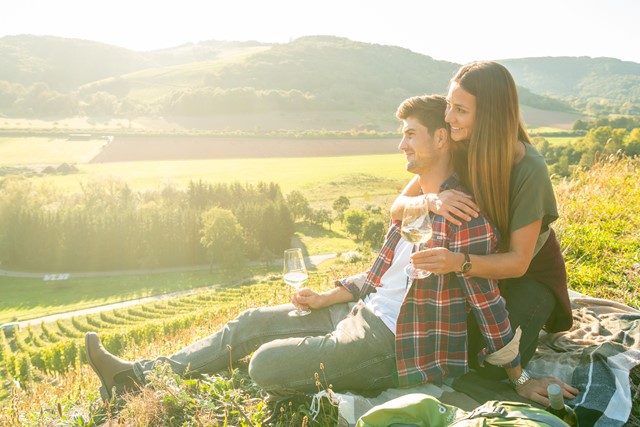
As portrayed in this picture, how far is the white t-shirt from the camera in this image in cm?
304

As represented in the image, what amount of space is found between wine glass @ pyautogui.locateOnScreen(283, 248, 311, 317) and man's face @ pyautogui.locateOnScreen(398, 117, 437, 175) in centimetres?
96

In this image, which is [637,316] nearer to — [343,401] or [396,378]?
[396,378]

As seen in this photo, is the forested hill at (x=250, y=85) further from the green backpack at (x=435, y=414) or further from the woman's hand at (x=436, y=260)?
the green backpack at (x=435, y=414)

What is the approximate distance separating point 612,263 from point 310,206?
78.1m

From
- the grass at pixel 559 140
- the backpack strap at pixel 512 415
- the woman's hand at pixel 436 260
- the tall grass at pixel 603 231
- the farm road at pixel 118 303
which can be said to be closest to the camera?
the backpack strap at pixel 512 415

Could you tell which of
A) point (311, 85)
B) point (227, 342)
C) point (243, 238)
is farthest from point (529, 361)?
point (311, 85)

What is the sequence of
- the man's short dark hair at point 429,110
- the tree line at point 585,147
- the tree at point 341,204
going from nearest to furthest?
the man's short dark hair at point 429,110
the tree line at point 585,147
the tree at point 341,204

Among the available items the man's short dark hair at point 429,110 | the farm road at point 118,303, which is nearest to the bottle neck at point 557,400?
the man's short dark hair at point 429,110

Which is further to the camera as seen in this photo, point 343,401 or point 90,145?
point 90,145

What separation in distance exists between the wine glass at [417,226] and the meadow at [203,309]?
83 centimetres

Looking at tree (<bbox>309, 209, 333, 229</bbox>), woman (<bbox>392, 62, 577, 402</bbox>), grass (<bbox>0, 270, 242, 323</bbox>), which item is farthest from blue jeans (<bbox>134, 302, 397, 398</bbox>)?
tree (<bbox>309, 209, 333, 229</bbox>)

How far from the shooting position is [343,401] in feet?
9.05

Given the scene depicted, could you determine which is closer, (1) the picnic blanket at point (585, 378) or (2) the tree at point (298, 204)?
(1) the picnic blanket at point (585, 378)

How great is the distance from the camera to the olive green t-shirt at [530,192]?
2.80 metres
